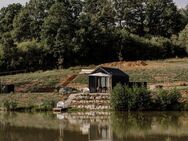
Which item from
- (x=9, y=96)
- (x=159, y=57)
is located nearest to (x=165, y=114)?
(x=9, y=96)

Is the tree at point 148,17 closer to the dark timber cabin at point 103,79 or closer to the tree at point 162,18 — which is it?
the tree at point 162,18

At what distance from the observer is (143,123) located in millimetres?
40781

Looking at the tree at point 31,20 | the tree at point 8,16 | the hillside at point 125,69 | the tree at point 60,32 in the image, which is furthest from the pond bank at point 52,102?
the tree at point 8,16

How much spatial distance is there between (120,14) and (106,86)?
48.1m

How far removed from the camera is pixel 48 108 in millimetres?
52656

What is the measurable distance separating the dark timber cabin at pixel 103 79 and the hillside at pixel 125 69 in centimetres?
635

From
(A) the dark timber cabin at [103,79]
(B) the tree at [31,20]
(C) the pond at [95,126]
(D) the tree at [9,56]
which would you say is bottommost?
(C) the pond at [95,126]

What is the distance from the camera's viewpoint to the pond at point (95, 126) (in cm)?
3322

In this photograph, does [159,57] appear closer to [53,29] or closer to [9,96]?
[53,29]

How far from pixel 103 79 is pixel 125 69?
63.2 ft

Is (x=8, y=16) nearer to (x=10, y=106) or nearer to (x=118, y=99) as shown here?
(x=10, y=106)

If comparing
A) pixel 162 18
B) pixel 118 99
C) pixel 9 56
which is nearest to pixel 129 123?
pixel 118 99

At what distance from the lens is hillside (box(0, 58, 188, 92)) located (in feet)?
219

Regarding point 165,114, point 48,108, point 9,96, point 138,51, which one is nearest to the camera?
point 165,114
